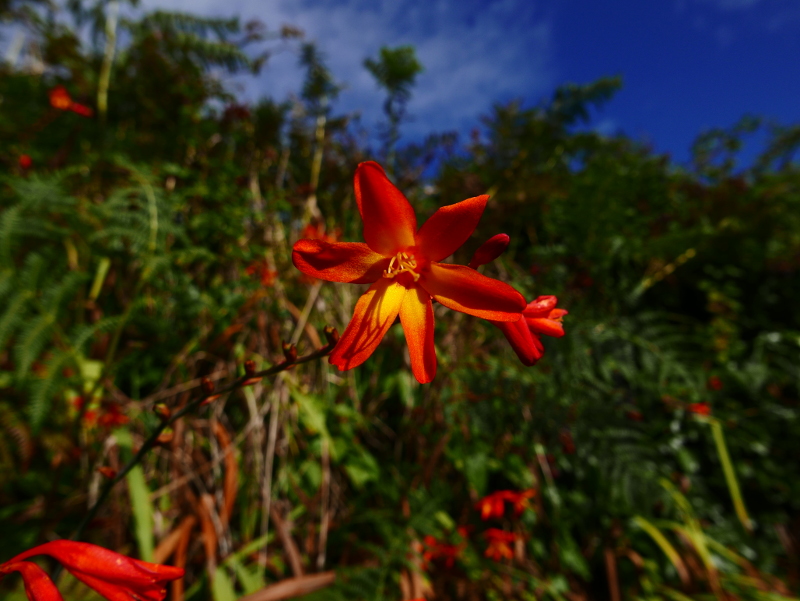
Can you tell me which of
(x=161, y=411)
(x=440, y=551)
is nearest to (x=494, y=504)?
(x=440, y=551)

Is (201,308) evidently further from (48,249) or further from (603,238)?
(603,238)

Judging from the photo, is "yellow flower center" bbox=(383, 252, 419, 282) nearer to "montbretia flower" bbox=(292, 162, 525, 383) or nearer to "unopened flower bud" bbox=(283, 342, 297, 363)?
"montbretia flower" bbox=(292, 162, 525, 383)

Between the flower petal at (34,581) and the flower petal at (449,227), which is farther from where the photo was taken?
the flower petal at (449,227)

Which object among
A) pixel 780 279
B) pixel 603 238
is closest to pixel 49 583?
pixel 603 238

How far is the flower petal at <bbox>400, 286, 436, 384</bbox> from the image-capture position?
0.65m

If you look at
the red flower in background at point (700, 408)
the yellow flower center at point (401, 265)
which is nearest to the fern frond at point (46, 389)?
the yellow flower center at point (401, 265)

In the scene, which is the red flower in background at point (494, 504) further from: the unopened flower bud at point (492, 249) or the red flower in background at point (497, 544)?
the unopened flower bud at point (492, 249)

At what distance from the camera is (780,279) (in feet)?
10.0

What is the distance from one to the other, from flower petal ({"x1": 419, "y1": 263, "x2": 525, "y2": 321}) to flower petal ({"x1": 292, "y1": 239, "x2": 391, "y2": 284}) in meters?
0.10

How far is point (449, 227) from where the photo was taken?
69 cm

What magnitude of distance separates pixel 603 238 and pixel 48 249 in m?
3.30

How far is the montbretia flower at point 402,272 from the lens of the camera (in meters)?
0.65

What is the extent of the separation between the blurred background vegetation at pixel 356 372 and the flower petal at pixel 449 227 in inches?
48.8

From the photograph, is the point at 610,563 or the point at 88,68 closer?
the point at 610,563
